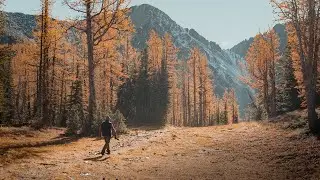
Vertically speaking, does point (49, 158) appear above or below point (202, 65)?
below

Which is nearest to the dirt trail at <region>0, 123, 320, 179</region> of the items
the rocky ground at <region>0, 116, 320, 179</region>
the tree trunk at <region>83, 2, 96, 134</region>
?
the rocky ground at <region>0, 116, 320, 179</region>

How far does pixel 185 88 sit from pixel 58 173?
2546 inches

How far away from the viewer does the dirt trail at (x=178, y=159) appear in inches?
562

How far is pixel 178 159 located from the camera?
59.3 feet

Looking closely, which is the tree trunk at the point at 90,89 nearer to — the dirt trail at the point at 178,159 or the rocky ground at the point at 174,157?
the rocky ground at the point at 174,157

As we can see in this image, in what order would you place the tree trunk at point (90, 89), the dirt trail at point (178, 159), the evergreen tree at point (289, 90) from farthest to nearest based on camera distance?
the evergreen tree at point (289, 90)
the tree trunk at point (90, 89)
the dirt trail at point (178, 159)

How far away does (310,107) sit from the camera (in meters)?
20.8

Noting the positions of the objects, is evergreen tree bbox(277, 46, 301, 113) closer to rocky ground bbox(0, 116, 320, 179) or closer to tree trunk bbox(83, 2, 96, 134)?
rocky ground bbox(0, 116, 320, 179)

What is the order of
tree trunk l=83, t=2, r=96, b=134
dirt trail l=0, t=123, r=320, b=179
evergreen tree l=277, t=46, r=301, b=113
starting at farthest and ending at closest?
evergreen tree l=277, t=46, r=301, b=113 < tree trunk l=83, t=2, r=96, b=134 < dirt trail l=0, t=123, r=320, b=179

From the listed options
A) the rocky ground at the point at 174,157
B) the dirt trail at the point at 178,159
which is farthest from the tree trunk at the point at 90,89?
the dirt trail at the point at 178,159

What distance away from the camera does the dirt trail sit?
1428 cm

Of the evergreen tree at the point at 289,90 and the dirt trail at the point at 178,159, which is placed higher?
the evergreen tree at the point at 289,90

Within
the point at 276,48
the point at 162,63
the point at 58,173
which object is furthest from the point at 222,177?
the point at 162,63

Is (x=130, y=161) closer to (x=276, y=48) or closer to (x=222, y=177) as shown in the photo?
(x=222, y=177)
